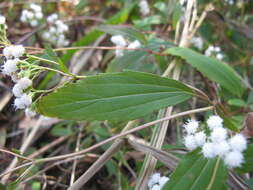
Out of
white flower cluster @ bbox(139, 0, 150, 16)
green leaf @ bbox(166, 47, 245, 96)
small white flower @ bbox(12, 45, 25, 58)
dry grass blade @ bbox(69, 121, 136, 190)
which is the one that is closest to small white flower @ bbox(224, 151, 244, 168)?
dry grass blade @ bbox(69, 121, 136, 190)

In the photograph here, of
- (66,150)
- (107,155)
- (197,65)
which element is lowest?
(66,150)

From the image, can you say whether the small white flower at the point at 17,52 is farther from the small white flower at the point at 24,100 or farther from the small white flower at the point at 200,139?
the small white flower at the point at 200,139

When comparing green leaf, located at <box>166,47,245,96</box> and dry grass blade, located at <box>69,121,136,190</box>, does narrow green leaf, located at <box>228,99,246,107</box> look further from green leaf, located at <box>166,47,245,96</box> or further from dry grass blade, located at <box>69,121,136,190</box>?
dry grass blade, located at <box>69,121,136,190</box>

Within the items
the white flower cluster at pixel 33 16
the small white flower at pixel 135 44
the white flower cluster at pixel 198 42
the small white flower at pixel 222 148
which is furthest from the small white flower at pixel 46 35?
the small white flower at pixel 222 148

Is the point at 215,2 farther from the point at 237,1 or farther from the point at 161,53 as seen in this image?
the point at 161,53

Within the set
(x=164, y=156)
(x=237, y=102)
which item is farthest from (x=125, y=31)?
(x=164, y=156)

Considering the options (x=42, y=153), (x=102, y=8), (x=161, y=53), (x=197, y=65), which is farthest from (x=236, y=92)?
(x=102, y=8)
